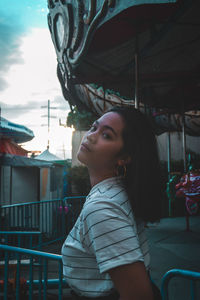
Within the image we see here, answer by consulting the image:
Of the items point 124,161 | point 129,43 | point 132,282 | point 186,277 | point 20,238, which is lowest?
point 20,238

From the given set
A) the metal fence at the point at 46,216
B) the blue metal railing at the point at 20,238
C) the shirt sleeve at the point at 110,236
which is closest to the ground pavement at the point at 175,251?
the blue metal railing at the point at 20,238

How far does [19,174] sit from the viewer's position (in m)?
10.6

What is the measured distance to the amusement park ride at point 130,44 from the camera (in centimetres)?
355

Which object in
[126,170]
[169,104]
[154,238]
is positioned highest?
[169,104]

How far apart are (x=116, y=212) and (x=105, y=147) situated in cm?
40

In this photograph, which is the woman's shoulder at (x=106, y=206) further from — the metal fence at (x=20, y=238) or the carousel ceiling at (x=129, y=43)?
the metal fence at (x=20, y=238)

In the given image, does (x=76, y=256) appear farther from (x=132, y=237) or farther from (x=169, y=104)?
(x=169, y=104)

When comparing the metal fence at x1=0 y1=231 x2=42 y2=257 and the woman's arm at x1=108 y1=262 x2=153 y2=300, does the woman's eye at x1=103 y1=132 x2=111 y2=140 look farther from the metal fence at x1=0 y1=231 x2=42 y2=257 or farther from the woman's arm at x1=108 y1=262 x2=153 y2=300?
the metal fence at x1=0 y1=231 x2=42 y2=257

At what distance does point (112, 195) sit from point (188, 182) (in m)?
4.61

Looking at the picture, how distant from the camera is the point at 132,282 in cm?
92

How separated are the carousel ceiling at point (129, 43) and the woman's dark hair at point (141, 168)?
7.17 feet

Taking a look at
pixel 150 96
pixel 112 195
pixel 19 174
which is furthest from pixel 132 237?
pixel 19 174

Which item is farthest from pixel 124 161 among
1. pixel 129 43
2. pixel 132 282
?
pixel 129 43

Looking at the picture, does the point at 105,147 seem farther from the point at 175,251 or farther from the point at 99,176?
the point at 175,251
